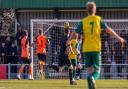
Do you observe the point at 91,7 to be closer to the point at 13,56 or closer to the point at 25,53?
the point at 25,53

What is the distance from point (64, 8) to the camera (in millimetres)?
36375

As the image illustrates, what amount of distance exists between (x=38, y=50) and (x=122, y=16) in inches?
387

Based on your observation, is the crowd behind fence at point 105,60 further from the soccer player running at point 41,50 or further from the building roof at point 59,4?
the building roof at point 59,4

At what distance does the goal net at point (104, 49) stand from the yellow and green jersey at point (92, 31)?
48.6 ft

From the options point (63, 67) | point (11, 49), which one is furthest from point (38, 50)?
point (11, 49)

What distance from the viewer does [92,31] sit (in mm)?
14367

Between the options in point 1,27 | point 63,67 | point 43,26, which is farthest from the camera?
point 1,27

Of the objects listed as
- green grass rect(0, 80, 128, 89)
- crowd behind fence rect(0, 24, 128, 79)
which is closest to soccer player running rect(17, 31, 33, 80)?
crowd behind fence rect(0, 24, 128, 79)

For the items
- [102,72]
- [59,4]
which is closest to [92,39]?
[102,72]

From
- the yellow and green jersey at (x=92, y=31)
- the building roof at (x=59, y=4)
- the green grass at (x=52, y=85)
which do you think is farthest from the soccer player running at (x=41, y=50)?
the yellow and green jersey at (x=92, y=31)

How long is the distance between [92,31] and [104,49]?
16108mm

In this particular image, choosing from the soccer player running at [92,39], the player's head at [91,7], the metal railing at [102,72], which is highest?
the player's head at [91,7]

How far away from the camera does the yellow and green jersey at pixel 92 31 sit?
14273mm

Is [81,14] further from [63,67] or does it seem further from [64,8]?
[63,67]
